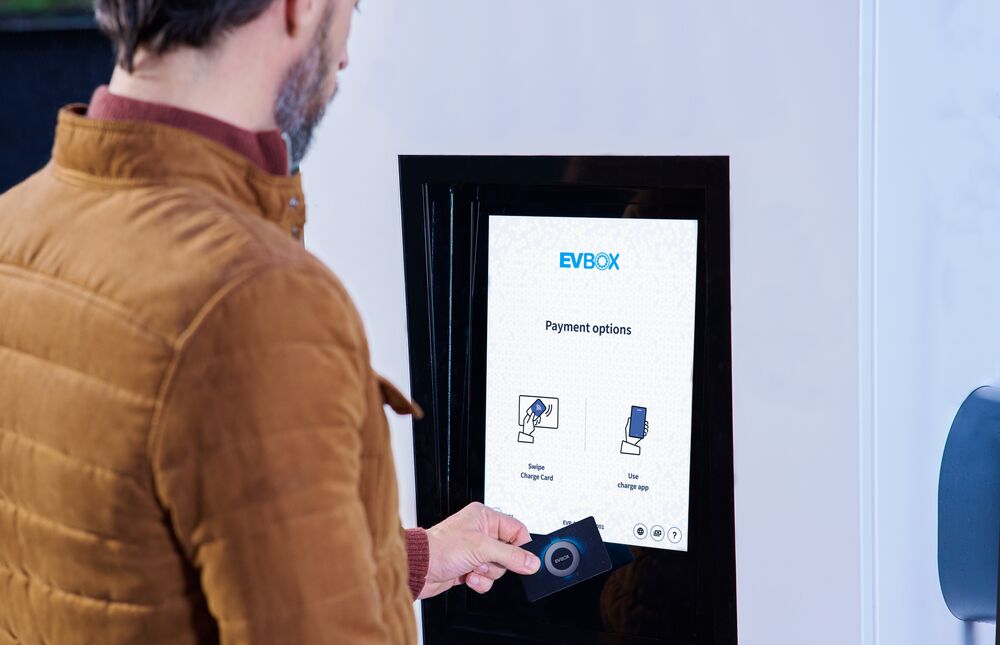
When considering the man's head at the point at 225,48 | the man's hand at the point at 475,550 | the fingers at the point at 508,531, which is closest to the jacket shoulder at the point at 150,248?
the man's head at the point at 225,48

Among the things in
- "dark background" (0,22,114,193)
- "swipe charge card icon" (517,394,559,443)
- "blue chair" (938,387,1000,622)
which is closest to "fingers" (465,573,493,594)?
"swipe charge card icon" (517,394,559,443)

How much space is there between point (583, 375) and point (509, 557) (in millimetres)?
305

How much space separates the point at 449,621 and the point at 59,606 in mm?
892

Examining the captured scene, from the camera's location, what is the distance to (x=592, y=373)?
158 centimetres

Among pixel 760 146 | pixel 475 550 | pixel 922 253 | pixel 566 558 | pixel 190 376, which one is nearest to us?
pixel 190 376

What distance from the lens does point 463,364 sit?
1.68 meters

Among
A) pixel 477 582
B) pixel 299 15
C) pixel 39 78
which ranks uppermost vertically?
pixel 39 78

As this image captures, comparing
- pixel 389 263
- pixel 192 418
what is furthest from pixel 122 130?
pixel 389 263

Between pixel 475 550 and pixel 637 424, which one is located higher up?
pixel 637 424

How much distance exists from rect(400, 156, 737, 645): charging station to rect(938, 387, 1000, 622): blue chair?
29 cm

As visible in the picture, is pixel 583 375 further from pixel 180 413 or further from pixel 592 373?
pixel 180 413

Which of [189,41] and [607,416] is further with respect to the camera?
[607,416]

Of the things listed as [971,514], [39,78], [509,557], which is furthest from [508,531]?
[39,78]

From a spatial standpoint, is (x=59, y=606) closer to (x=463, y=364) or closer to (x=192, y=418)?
(x=192, y=418)
